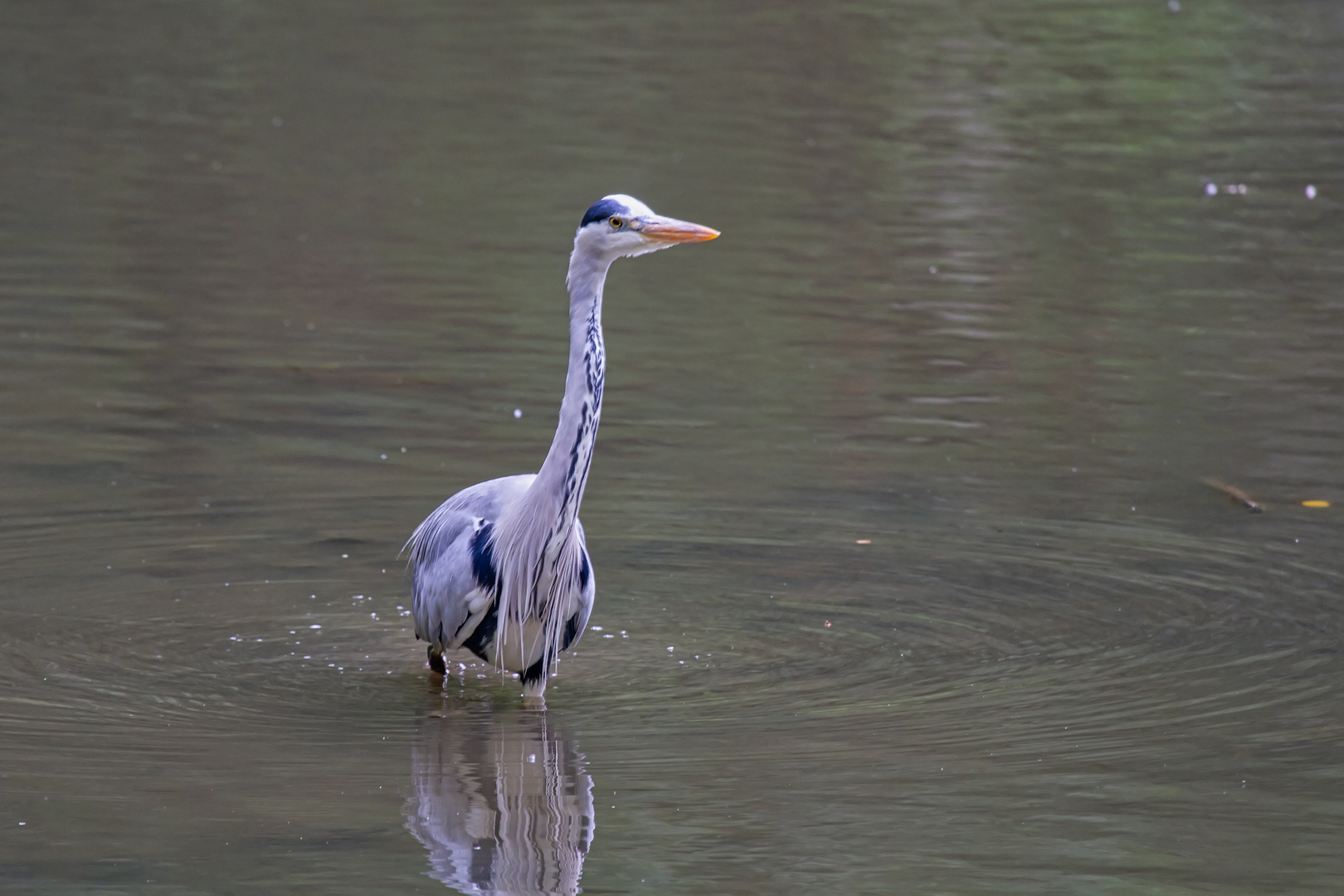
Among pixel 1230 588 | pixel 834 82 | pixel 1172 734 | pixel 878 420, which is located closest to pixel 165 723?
pixel 1172 734

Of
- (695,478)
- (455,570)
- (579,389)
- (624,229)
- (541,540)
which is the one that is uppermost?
(624,229)

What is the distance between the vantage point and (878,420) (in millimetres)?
10633

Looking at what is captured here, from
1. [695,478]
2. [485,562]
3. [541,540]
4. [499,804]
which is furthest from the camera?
[695,478]

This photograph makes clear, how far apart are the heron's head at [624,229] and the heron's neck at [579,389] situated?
2.9 inches

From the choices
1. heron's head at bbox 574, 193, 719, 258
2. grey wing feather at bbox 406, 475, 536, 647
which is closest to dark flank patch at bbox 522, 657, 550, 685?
grey wing feather at bbox 406, 475, 536, 647

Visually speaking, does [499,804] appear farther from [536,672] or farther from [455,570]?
[455,570]

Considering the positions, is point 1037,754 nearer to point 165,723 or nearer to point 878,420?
point 165,723

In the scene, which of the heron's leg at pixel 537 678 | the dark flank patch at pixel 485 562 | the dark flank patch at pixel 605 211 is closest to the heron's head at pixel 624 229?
the dark flank patch at pixel 605 211

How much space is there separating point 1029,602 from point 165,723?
11.3 feet

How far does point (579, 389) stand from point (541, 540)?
64cm

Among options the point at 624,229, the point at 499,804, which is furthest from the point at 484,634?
the point at 624,229

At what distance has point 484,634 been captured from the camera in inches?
283

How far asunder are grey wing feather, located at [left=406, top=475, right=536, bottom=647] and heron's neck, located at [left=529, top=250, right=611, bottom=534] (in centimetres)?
37

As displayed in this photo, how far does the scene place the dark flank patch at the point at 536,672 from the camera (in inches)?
276
